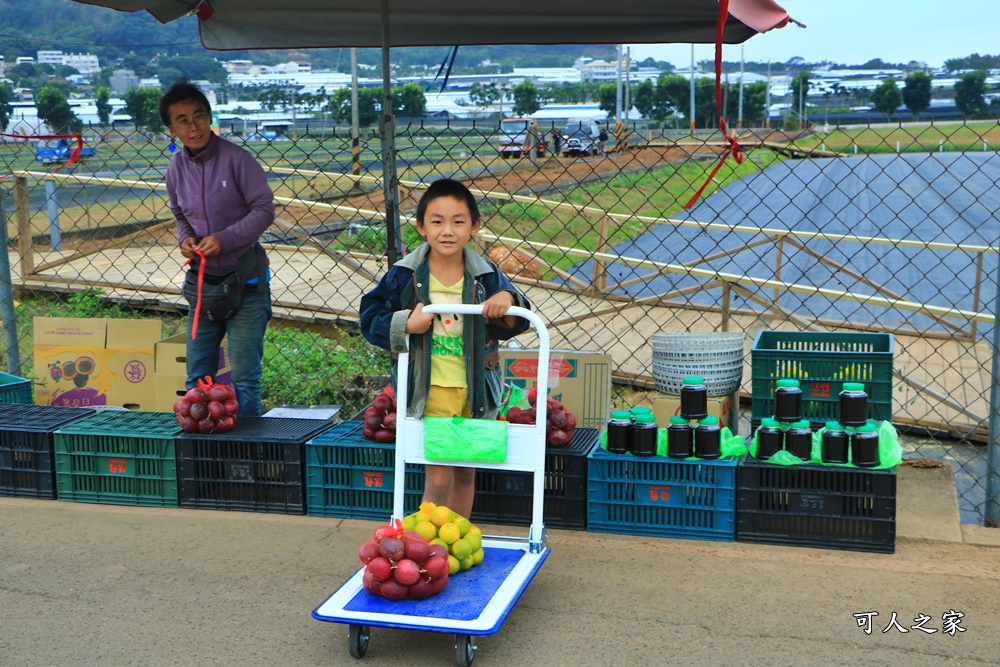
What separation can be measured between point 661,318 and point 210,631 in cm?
954

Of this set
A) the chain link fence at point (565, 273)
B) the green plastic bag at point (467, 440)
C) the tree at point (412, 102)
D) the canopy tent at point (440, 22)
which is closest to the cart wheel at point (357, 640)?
the green plastic bag at point (467, 440)

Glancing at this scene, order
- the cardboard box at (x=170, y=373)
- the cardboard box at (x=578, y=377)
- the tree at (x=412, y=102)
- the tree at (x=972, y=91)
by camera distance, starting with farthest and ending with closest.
Result: the tree at (x=972, y=91), the tree at (x=412, y=102), the cardboard box at (x=170, y=373), the cardboard box at (x=578, y=377)

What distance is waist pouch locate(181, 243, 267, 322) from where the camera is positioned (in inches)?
193

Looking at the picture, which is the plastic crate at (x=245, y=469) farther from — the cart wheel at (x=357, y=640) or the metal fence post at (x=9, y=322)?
the metal fence post at (x=9, y=322)

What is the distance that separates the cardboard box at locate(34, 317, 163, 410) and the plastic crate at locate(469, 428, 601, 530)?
278cm

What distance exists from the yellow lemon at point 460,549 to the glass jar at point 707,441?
4.27 ft

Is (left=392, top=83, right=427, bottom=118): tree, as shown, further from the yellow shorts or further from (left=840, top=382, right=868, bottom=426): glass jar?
(left=840, top=382, right=868, bottom=426): glass jar

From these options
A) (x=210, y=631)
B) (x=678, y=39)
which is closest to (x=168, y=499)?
(x=210, y=631)

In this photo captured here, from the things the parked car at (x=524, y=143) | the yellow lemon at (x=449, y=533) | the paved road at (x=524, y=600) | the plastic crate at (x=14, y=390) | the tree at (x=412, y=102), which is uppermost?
the tree at (x=412, y=102)

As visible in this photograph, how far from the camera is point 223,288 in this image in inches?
193

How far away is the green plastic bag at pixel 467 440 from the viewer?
11.8 feet

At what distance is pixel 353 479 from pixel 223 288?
1.19 metres

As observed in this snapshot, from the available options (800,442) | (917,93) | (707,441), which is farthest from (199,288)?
(917,93)

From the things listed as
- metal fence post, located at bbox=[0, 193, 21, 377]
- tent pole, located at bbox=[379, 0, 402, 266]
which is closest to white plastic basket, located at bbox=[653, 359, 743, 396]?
tent pole, located at bbox=[379, 0, 402, 266]
